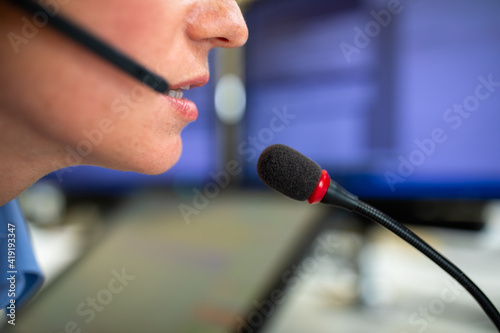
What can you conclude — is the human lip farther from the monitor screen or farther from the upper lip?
the monitor screen

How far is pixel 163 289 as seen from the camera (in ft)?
2.03

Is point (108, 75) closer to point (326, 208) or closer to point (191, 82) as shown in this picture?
point (191, 82)

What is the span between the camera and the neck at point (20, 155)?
1.09ft

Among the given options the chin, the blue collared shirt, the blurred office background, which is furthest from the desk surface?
the chin

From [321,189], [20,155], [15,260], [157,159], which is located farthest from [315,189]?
[15,260]

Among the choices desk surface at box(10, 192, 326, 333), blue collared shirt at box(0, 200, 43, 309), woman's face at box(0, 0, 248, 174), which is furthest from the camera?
desk surface at box(10, 192, 326, 333)

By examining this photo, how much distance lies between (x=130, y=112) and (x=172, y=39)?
0.25 feet

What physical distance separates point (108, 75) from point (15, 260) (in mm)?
304

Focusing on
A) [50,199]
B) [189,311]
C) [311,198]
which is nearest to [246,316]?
[189,311]

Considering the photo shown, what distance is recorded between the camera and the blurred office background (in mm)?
585

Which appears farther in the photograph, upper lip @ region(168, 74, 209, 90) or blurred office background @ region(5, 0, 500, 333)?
blurred office background @ region(5, 0, 500, 333)

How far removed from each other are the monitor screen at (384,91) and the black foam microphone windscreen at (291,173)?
424mm

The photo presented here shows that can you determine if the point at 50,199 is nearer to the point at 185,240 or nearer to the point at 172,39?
the point at 185,240

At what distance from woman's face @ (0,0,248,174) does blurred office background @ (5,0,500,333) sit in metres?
0.32
